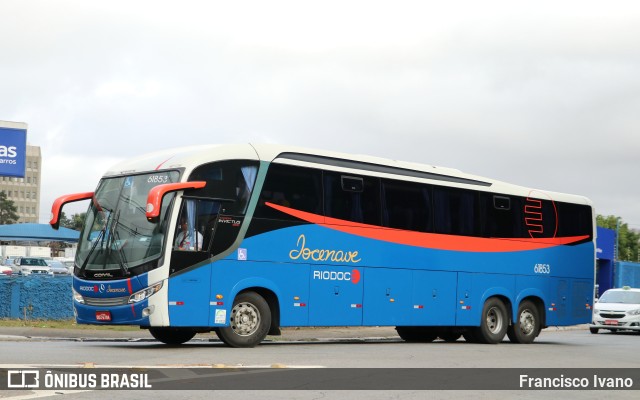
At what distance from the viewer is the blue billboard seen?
164 feet

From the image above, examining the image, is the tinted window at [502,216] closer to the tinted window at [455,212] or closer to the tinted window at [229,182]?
the tinted window at [455,212]

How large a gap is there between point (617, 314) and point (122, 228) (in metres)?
21.9

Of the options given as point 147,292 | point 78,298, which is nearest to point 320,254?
point 147,292

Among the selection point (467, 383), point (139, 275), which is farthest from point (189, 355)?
point (467, 383)

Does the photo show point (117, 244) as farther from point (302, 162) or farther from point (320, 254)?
point (320, 254)

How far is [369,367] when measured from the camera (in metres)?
15.5

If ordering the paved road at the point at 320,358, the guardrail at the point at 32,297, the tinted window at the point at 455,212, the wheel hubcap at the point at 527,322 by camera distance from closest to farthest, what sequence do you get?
1. the paved road at the point at 320,358
2. the tinted window at the point at 455,212
3. the wheel hubcap at the point at 527,322
4. the guardrail at the point at 32,297

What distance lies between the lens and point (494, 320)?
2589 cm

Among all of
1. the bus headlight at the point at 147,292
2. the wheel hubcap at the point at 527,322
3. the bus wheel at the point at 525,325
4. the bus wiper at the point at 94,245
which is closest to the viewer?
the bus headlight at the point at 147,292

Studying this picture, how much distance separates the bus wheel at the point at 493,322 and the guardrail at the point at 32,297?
39.3 ft

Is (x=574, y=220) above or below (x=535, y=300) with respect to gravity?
above

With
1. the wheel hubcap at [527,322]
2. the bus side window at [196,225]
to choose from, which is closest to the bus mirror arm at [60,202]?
the bus side window at [196,225]

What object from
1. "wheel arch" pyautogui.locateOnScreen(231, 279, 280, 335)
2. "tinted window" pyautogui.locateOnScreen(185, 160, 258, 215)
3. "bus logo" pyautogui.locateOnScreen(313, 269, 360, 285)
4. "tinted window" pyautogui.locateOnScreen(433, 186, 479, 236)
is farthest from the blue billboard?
"tinted window" pyautogui.locateOnScreen(185, 160, 258, 215)

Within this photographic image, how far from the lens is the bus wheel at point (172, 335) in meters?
21.2
